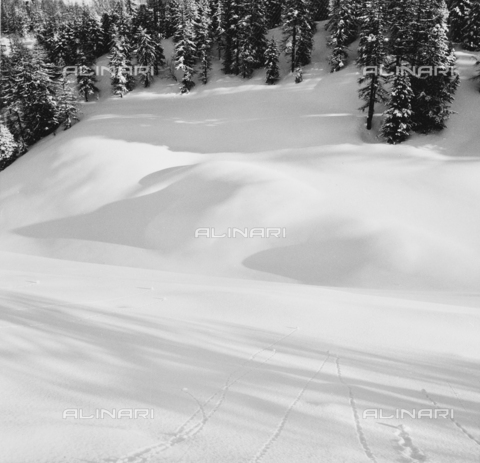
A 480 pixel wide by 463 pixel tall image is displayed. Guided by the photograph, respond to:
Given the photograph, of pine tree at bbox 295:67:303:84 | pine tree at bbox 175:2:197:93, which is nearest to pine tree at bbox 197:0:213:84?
pine tree at bbox 175:2:197:93

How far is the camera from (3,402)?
2994 mm

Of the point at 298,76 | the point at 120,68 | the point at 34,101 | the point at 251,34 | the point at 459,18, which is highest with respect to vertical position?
the point at 459,18

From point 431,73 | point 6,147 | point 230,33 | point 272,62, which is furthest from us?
point 230,33

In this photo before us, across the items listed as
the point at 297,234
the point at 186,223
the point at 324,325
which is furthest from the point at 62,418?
the point at 186,223

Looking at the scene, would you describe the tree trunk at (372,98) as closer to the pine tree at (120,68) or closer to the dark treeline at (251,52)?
the dark treeline at (251,52)

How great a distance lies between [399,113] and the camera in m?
26.2

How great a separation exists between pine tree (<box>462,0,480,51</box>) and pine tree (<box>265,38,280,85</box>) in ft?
68.3

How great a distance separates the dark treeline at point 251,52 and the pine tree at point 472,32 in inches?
3.8

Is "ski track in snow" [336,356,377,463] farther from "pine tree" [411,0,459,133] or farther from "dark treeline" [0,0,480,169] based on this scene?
"pine tree" [411,0,459,133]

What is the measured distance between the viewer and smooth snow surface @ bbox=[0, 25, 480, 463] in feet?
9.53

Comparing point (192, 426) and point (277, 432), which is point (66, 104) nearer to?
point (192, 426)

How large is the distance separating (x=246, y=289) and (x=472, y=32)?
→ 42714 mm

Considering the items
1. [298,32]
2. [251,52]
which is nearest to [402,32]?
[298,32]

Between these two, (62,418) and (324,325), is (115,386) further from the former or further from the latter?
(324,325)
